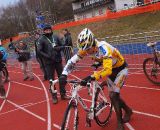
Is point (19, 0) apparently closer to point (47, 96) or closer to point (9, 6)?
point (9, 6)

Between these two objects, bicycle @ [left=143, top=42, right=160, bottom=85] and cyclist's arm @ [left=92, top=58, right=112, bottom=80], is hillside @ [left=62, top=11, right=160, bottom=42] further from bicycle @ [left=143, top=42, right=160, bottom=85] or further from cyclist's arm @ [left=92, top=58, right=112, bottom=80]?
cyclist's arm @ [left=92, top=58, right=112, bottom=80]

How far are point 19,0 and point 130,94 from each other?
10379cm

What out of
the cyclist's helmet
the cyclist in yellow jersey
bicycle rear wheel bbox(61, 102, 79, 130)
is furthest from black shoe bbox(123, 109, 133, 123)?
the cyclist's helmet

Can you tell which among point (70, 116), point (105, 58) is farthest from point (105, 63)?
point (70, 116)

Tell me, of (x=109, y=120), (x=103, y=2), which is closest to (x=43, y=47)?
(x=109, y=120)

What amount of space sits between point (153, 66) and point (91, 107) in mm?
3986

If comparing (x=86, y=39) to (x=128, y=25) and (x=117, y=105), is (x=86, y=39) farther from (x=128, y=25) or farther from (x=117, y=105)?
(x=128, y=25)

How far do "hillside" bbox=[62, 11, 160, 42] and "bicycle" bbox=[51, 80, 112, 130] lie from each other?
25.0 metres

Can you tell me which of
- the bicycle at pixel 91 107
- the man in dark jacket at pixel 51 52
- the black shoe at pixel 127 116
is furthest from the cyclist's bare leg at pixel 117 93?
the man in dark jacket at pixel 51 52

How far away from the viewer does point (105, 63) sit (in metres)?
6.07

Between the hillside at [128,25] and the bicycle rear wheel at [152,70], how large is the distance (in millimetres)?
21431

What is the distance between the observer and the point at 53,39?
34.2 ft

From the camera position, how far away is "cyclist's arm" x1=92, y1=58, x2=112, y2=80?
5930 mm

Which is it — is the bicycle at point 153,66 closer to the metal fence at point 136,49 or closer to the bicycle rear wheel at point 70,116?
the bicycle rear wheel at point 70,116
